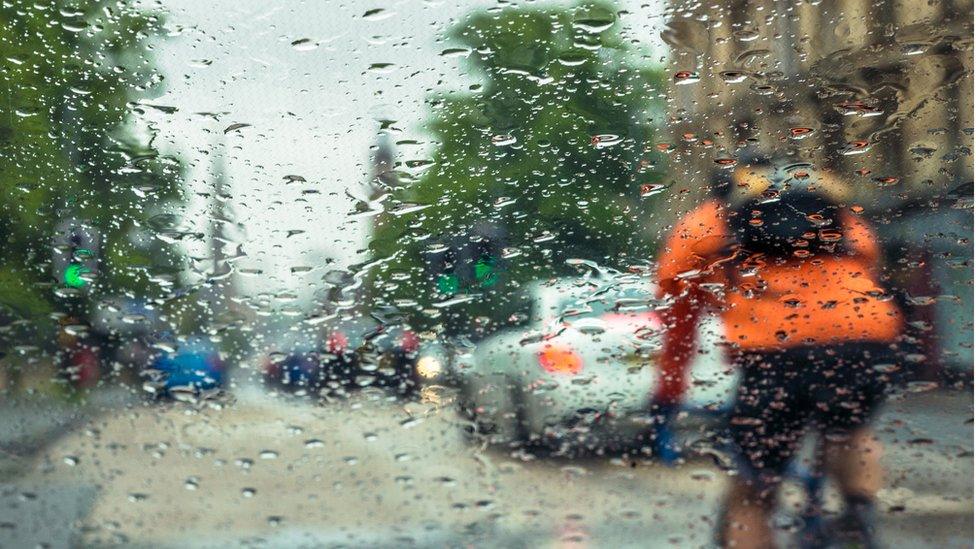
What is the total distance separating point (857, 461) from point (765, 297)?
341 millimetres

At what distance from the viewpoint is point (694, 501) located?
4.64 feet

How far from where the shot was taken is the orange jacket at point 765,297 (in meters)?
1.43

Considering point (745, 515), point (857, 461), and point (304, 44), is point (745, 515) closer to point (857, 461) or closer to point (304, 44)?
point (857, 461)

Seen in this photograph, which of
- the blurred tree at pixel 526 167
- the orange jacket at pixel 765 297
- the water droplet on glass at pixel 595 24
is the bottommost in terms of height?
the orange jacket at pixel 765 297

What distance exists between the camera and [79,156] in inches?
54.6

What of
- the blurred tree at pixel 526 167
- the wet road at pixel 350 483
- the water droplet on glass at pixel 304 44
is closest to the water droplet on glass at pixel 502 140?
the blurred tree at pixel 526 167

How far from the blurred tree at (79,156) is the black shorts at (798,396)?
105 cm

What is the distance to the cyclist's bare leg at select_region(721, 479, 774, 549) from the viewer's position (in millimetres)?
1417

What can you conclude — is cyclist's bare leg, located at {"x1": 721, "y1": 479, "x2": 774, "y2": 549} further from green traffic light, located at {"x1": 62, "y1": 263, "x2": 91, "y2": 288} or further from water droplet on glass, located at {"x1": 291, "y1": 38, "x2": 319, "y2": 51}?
green traffic light, located at {"x1": 62, "y1": 263, "x2": 91, "y2": 288}

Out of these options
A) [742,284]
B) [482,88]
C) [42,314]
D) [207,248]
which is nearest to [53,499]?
[42,314]

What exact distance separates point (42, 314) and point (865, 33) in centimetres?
156

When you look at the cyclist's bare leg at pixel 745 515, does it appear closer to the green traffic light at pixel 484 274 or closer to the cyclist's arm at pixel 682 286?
the cyclist's arm at pixel 682 286

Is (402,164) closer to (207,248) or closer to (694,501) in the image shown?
(207,248)

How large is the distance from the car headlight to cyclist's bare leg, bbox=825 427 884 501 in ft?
Answer: 2.36
